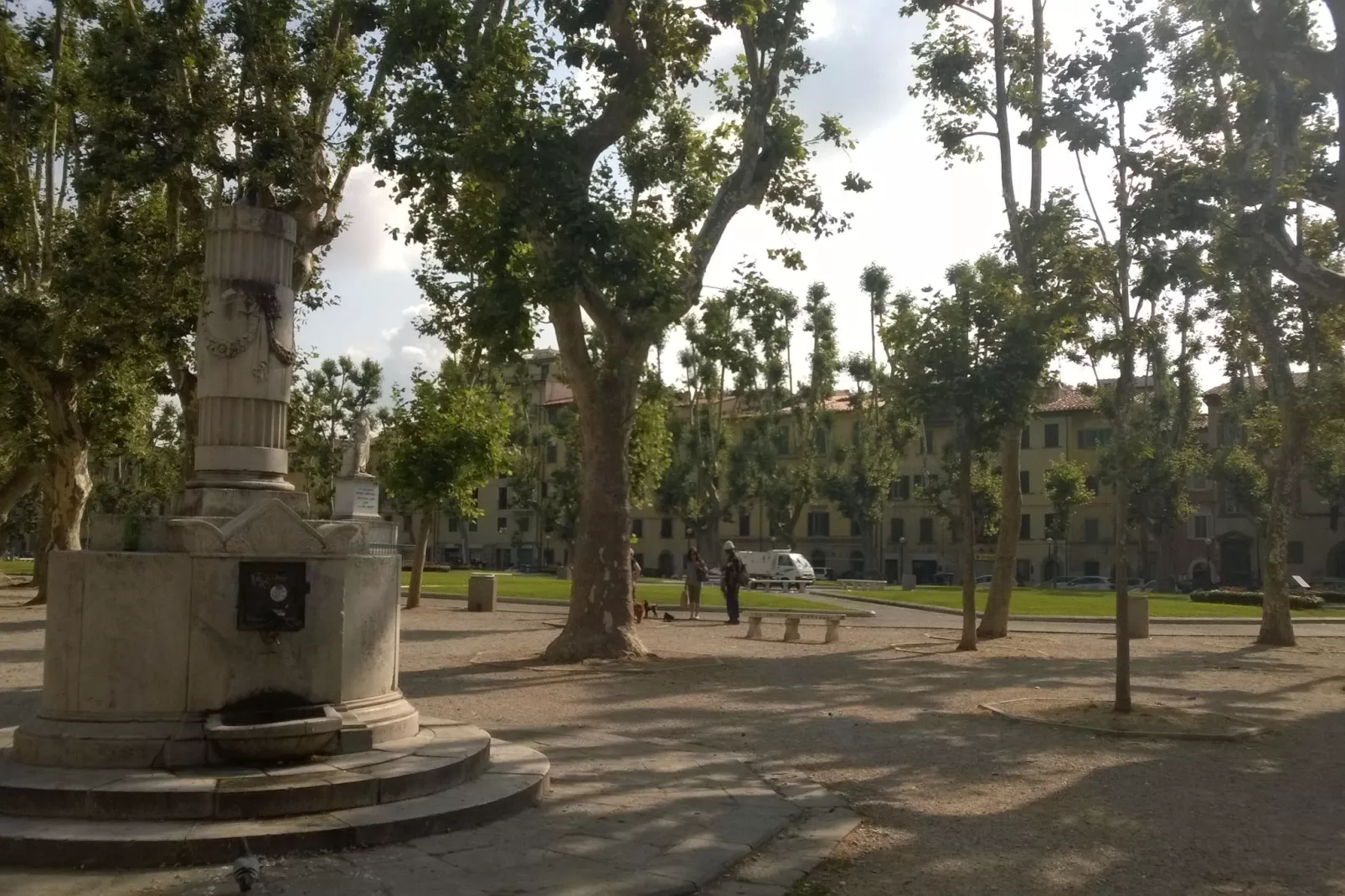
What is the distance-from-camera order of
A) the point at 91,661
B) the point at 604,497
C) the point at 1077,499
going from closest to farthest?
the point at 91,661
the point at 604,497
the point at 1077,499

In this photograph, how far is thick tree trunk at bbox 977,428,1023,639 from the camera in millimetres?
20625

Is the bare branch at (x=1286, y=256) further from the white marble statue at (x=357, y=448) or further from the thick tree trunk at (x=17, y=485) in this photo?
the thick tree trunk at (x=17, y=485)

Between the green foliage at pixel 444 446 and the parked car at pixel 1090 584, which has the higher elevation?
the green foliage at pixel 444 446

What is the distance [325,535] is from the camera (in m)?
7.44

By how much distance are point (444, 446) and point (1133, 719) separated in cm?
1824

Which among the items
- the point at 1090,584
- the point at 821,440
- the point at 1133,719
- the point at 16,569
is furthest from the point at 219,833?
the point at 821,440

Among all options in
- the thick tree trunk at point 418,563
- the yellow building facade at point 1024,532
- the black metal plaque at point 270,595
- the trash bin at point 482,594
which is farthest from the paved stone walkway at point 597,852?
the yellow building facade at point 1024,532

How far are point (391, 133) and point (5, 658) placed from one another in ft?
27.9

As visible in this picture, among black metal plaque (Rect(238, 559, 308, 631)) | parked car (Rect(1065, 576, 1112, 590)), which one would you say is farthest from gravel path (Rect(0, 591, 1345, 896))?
parked car (Rect(1065, 576, 1112, 590))

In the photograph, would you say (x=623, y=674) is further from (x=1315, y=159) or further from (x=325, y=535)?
(x=1315, y=159)

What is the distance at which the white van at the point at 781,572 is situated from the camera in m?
51.9

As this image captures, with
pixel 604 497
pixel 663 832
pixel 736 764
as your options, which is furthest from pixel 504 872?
pixel 604 497

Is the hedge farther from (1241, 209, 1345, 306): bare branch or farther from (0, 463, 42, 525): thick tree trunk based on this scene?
(0, 463, 42, 525): thick tree trunk

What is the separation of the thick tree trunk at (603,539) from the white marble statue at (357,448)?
10.8ft
